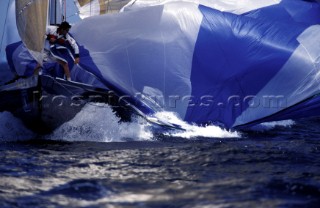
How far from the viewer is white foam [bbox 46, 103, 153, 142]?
29.4 ft

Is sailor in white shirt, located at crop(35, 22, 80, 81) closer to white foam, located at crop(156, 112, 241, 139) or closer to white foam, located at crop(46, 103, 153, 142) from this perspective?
white foam, located at crop(46, 103, 153, 142)

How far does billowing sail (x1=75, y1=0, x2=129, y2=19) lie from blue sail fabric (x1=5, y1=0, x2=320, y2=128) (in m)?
3.28

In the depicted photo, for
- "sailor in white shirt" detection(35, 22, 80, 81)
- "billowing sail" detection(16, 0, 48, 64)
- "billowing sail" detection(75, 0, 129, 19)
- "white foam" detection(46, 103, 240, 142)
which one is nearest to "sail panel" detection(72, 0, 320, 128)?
"sailor in white shirt" detection(35, 22, 80, 81)

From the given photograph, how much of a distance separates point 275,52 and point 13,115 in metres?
5.37

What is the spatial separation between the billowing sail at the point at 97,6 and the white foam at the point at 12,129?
623 centimetres

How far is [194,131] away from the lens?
9797 millimetres

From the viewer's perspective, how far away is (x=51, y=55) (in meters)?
9.65

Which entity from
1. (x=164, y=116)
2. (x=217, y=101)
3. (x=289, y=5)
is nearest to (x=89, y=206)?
(x=164, y=116)

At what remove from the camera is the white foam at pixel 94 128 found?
29.4 feet

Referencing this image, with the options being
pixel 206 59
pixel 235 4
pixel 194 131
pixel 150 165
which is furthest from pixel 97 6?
pixel 150 165

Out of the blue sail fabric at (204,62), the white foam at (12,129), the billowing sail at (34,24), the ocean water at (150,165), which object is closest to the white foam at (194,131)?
the ocean water at (150,165)

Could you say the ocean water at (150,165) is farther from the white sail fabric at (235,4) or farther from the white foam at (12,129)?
the white sail fabric at (235,4)

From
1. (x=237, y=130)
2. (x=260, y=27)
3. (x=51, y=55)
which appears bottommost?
(x=237, y=130)

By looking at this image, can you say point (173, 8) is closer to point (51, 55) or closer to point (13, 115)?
point (51, 55)
